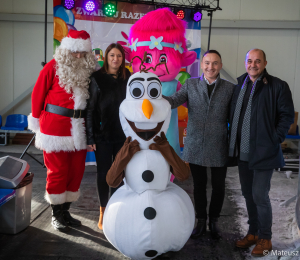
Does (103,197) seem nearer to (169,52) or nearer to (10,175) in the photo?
(10,175)

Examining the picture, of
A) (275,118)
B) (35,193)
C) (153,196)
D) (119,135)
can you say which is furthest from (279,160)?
(35,193)

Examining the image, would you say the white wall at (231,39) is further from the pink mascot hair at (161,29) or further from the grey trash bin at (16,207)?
the grey trash bin at (16,207)

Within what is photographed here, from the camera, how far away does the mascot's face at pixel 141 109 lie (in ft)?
5.91

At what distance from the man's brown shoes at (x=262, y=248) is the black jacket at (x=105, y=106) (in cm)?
130

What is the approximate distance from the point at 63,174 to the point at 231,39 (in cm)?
546

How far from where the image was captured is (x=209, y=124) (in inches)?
85.3

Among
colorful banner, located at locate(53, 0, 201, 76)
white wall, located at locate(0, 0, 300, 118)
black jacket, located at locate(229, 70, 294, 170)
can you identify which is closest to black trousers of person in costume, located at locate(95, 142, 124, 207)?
black jacket, located at locate(229, 70, 294, 170)

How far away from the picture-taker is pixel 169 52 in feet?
8.97

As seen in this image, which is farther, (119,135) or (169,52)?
(169,52)

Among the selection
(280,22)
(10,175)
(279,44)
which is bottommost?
(10,175)

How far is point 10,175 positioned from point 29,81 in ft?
16.1

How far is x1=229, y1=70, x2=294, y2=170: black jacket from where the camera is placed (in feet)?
6.39

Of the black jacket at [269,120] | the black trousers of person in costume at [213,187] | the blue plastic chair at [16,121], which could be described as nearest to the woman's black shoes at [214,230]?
the black trousers of person in costume at [213,187]

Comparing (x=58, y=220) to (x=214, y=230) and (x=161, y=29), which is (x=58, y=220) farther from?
(x=161, y=29)
